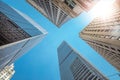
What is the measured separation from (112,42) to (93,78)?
37.8 m

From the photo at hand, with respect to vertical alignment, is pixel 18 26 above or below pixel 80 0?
below

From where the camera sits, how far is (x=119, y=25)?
2080 inches

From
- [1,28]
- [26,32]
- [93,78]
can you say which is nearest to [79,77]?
[93,78]

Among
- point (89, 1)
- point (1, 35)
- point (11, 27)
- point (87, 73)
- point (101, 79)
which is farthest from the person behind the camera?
point (87, 73)

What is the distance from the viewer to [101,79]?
85.4 meters

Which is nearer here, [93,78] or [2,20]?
[2,20]

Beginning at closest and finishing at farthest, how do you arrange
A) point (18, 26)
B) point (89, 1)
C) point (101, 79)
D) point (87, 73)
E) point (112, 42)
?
point (89, 1) < point (112, 42) < point (18, 26) < point (101, 79) < point (87, 73)

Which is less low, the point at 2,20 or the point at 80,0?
the point at 80,0

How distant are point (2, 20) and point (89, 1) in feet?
68.7

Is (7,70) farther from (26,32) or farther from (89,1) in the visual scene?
(89,1)

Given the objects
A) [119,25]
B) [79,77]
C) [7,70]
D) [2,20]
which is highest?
[119,25]

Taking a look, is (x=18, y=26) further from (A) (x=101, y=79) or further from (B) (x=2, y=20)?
(A) (x=101, y=79)

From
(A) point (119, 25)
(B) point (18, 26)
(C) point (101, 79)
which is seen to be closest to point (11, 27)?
(B) point (18, 26)

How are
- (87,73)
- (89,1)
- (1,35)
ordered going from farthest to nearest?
(87,73) < (1,35) < (89,1)
